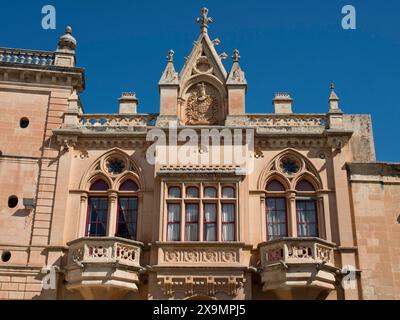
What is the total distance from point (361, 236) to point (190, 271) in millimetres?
7516

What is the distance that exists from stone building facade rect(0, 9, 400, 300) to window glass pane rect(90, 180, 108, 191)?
5 cm

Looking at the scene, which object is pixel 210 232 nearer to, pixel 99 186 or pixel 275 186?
pixel 275 186

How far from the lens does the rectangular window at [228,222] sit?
23453mm

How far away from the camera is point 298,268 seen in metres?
22.0

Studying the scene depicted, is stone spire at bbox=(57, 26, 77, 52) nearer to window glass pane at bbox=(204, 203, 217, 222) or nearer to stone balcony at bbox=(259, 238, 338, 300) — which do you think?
window glass pane at bbox=(204, 203, 217, 222)

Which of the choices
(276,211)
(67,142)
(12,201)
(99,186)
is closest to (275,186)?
(276,211)

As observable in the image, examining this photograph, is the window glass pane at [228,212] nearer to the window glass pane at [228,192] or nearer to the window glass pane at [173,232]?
the window glass pane at [228,192]

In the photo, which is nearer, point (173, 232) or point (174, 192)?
point (173, 232)

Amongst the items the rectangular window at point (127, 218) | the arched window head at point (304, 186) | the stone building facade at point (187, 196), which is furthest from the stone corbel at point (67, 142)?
the arched window head at point (304, 186)

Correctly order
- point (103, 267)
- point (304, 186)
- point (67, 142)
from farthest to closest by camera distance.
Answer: point (67, 142), point (304, 186), point (103, 267)

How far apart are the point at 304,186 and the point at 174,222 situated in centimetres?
611

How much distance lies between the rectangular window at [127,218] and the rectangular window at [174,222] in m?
1.66

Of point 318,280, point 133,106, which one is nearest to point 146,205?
point 133,106
